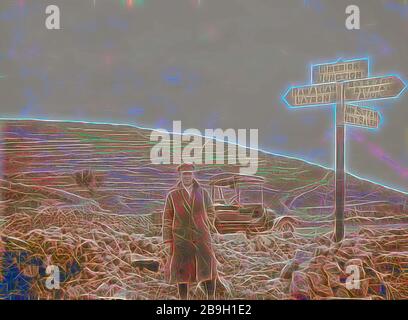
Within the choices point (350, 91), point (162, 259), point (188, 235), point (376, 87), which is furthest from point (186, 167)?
point (376, 87)

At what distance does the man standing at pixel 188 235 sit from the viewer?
373 cm

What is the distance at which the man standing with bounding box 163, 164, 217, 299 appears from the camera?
3.73 m

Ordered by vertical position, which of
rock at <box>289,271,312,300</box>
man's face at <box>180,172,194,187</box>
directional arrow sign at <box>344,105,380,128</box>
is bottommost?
rock at <box>289,271,312,300</box>

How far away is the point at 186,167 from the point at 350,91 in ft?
A: 4.29

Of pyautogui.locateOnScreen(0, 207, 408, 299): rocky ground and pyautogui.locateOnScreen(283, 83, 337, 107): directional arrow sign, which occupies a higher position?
pyautogui.locateOnScreen(283, 83, 337, 107): directional arrow sign

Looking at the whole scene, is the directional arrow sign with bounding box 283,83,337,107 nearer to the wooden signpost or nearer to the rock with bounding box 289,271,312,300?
the wooden signpost

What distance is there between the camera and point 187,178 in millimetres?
3742

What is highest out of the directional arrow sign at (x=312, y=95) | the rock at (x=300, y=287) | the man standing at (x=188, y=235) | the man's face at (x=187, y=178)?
the directional arrow sign at (x=312, y=95)

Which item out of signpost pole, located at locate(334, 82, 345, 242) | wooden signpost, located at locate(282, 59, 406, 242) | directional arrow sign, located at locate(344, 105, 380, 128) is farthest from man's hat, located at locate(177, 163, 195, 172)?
directional arrow sign, located at locate(344, 105, 380, 128)

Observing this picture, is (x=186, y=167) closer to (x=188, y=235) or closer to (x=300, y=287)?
(x=188, y=235)

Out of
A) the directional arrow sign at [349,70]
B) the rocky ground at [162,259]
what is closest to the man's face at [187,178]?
the rocky ground at [162,259]

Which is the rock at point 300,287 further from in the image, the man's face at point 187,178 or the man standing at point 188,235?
the man's face at point 187,178

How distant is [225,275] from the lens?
374 centimetres
